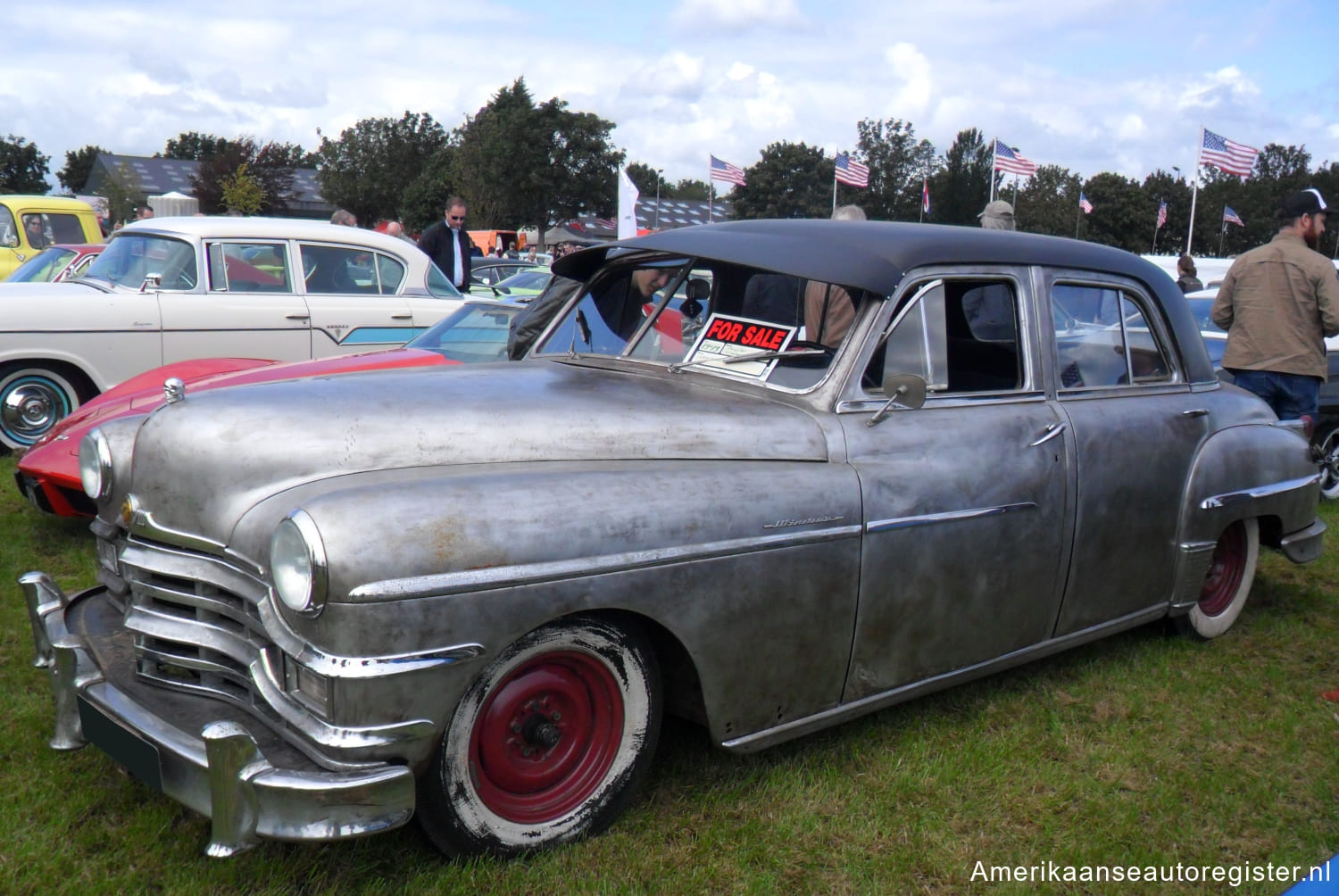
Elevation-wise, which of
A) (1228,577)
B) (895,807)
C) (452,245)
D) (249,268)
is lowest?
(895,807)

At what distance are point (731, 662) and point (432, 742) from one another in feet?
2.66

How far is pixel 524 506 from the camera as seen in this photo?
2445 mm

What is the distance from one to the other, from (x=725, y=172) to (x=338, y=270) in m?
21.8

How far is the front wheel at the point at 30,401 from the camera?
22.8ft

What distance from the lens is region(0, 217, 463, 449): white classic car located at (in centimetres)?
704

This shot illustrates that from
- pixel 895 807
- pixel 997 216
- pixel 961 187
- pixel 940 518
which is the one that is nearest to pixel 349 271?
pixel 997 216

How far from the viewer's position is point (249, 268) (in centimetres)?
779

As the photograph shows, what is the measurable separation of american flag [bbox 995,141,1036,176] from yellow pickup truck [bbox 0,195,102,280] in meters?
19.0

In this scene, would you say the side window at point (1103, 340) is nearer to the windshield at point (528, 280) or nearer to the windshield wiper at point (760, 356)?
the windshield wiper at point (760, 356)

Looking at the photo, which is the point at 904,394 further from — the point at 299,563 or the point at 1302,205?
the point at 1302,205

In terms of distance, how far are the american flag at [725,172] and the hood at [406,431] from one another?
86.5ft

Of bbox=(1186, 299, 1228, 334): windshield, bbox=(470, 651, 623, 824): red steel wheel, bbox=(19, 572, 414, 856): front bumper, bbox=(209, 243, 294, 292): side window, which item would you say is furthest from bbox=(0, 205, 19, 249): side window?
bbox=(470, 651, 623, 824): red steel wheel

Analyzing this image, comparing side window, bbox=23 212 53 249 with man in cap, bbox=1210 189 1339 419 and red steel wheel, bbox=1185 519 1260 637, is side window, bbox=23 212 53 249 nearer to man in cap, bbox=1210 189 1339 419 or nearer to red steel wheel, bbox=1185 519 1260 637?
man in cap, bbox=1210 189 1339 419

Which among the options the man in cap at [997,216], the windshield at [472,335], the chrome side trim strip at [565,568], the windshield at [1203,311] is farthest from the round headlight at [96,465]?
the windshield at [1203,311]
